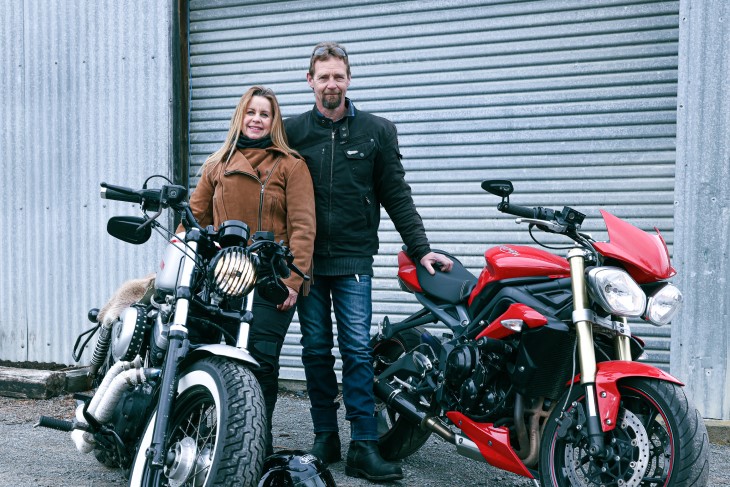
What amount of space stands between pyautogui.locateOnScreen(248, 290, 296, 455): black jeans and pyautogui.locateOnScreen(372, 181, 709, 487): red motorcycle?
706mm

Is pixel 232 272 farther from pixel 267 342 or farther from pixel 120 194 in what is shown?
pixel 267 342

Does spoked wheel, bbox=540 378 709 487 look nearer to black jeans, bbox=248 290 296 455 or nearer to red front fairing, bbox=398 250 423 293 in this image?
red front fairing, bbox=398 250 423 293

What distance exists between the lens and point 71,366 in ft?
22.2

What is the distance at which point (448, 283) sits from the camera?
3.82 meters

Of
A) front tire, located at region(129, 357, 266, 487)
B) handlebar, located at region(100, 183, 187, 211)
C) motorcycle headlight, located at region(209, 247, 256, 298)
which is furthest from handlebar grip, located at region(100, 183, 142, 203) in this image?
front tire, located at region(129, 357, 266, 487)

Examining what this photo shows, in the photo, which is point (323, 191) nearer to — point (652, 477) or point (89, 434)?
point (89, 434)

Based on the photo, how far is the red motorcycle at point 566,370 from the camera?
2863 mm

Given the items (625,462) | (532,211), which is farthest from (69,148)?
(625,462)

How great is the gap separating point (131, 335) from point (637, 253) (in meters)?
2.03

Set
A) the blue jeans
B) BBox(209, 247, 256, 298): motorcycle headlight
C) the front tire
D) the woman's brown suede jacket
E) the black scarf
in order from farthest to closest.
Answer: the blue jeans, the black scarf, the woman's brown suede jacket, BBox(209, 247, 256, 298): motorcycle headlight, the front tire

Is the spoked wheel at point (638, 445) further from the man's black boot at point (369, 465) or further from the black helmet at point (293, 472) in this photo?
the man's black boot at point (369, 465)

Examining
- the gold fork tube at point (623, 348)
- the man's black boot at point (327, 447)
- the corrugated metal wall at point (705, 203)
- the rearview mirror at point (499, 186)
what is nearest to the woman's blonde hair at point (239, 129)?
the rearview mirror at point (499, 186)

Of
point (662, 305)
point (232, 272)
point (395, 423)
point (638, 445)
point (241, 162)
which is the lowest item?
point (395, 423)

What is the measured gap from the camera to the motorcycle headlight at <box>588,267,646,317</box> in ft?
9.65
